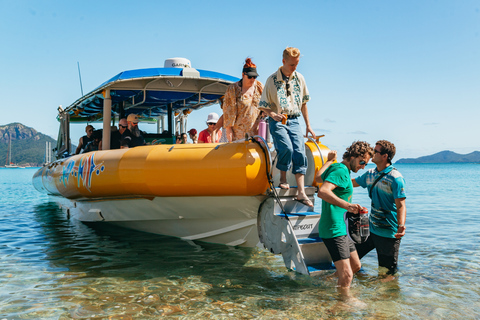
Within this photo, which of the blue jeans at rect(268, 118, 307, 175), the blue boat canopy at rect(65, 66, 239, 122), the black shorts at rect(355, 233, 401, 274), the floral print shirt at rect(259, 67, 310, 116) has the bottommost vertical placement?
the black shorts at rect(355, 233, 401, 274)

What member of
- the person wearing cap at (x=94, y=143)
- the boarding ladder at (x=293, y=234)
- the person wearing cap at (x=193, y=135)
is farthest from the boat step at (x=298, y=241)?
the person wearing cap at (x=94, y=143)

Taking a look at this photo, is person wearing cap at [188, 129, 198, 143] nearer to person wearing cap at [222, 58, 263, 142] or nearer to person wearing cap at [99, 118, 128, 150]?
person wearing cap at [99, 118, 128, 150]

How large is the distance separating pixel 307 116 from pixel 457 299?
8.49 ft

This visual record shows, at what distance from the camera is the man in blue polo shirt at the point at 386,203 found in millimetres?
4039

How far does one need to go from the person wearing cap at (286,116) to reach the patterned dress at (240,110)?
0.87 meters

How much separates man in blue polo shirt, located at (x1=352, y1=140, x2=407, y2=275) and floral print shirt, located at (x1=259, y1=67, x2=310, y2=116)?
1.03m

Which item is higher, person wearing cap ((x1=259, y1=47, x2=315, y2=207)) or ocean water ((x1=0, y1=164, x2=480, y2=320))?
person wearing cap ((x1=259, y1=47, x2=315, y2=207))

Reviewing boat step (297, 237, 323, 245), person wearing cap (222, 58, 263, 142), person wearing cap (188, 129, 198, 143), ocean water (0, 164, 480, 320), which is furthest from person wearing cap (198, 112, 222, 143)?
boat step (297, 237, 323, 245)

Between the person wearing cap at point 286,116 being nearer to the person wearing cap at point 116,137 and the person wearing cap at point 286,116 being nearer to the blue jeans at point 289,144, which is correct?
the blue jeans at point 289,144

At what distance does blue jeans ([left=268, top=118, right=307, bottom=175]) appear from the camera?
4.45 metres

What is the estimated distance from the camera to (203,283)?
4.57 meters

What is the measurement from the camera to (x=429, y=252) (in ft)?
21.5

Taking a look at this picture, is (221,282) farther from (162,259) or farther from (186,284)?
(162,259)

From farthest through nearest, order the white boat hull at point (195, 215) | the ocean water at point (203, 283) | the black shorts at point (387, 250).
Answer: the white boat hull at point (195, 215) → the black shorts at point (387, 250) → the ocean water at point (203, 283)
